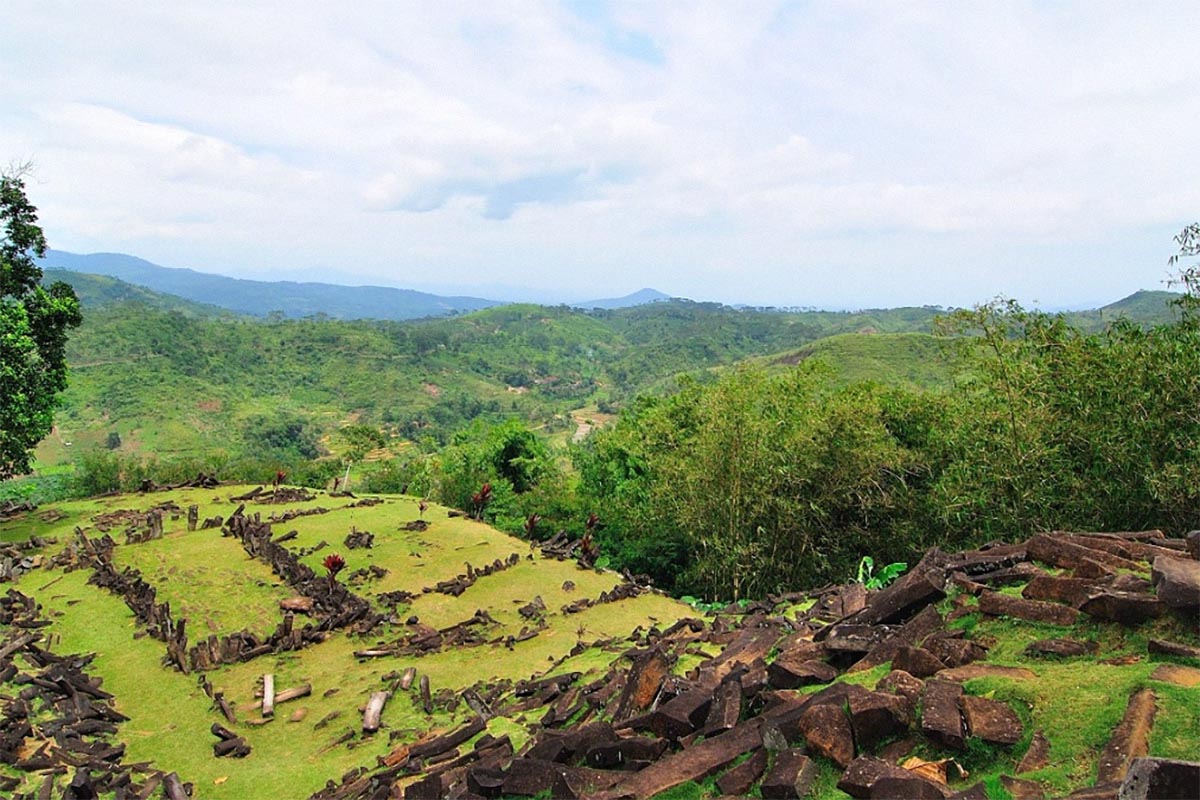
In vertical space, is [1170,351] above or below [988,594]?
above

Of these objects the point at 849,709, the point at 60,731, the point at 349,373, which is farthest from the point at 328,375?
the point at 849,709

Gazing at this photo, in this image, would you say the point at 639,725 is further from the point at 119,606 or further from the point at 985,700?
the point at 119,606

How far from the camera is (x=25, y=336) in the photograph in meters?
17.1

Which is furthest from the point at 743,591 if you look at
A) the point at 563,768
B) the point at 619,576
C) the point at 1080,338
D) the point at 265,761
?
the point at 563,768

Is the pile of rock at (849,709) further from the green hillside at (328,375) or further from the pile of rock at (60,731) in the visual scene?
the green hillside at (328,375)

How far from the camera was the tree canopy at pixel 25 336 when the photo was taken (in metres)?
16.8

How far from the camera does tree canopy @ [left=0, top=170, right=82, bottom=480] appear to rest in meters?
16.8

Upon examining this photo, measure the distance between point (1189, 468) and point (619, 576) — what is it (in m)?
11.2

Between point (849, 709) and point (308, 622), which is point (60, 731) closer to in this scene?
point (308, 622)

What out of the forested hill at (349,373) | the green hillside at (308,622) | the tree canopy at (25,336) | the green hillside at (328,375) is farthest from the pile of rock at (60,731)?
the green hillside at (328,375)

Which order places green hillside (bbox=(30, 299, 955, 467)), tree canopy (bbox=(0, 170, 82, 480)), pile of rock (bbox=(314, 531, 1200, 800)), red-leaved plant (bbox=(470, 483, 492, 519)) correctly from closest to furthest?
pile of rock (bbox=(314, 531, 1200, 800))
tree canopy (bbox=(0, 170, 82, 480))
red-leaved plant (bbox=(470, 483, 492, 519))
green hillside (bbox=(30, 299, 955, 467))

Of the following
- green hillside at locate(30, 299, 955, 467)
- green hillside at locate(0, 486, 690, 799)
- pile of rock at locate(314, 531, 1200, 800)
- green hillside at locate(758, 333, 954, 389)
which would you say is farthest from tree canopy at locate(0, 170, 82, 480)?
green hillside at locate(758, 333, 954, 389)

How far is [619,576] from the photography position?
1623 cm

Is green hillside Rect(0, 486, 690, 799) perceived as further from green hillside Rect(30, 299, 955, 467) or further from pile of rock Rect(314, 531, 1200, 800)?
green hillside Rect(30, 299, 955, 467)
